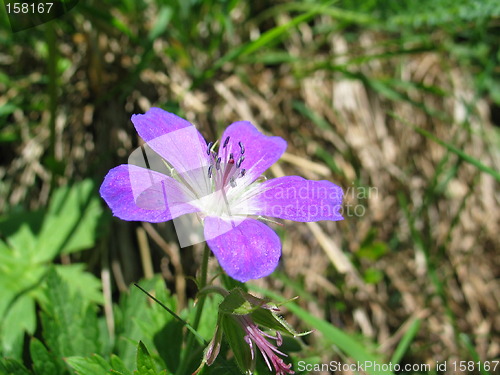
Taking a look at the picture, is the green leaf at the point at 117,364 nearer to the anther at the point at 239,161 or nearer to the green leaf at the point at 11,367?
the green leaf at the point at 11,367

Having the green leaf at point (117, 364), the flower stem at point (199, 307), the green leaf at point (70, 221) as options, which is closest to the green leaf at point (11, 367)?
the green leaf at point (117, 364)

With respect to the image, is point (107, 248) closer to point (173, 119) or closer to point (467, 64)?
point (173, 119)

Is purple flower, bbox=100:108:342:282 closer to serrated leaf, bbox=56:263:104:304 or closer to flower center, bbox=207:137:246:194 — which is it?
flower center, bbox=207:137:246:194

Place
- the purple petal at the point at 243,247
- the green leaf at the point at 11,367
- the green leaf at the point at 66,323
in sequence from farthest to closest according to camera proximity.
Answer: the green leaf at the point at 66,323 → the green leaf at the point at 11,367 → the purple petal at the point at 243,247

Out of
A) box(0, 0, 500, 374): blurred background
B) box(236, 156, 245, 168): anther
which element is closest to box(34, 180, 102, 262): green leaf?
box(0, 0, 500, 374): blurred background

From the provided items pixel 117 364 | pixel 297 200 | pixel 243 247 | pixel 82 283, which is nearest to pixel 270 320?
pixel 243 247
